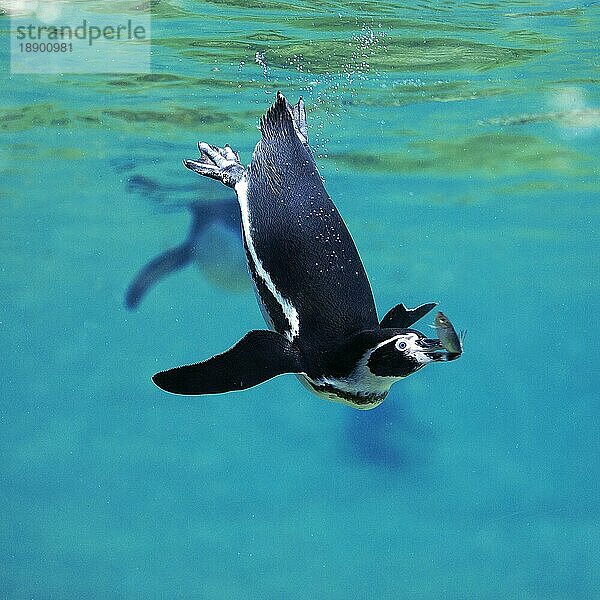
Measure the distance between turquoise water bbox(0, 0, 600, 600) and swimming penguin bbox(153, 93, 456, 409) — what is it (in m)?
3.72

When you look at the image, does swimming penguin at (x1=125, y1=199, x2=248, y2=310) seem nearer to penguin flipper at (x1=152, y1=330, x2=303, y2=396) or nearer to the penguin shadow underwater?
the penguin shadow underwater

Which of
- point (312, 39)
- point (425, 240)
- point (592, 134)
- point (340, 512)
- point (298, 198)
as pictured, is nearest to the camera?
point (298, 198)

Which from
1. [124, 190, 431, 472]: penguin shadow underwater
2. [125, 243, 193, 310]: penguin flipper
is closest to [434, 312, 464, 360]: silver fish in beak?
[124, 190, 431, 472]: penguin shadow underwater

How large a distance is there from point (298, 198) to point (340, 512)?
7.71 m

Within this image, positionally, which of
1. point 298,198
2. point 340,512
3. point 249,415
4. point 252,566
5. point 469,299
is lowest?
point 298,198

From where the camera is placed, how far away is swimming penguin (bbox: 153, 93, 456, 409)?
2312 millimetres

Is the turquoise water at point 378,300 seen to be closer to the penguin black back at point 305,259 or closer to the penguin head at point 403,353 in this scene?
the penguin black back at point 305,259

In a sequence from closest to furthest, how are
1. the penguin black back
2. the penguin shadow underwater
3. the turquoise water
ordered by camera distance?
the penguin black back, the turquoise water, the penguin shadow underwater

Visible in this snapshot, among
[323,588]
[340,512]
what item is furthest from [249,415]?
[323,588]

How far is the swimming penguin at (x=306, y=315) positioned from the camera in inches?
91.0

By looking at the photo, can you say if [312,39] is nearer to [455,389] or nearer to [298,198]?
[298,198]

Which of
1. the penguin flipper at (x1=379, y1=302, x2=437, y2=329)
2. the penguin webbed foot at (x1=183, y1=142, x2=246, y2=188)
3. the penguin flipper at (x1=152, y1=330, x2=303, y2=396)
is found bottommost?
the penguin flipper at (x1=152, y1=330, x2=303, y2=396)

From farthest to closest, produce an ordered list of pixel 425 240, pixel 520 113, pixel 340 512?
pixel 425 240
pixel 340 512
pixel 520 113

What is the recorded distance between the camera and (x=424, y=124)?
769 centimetres
